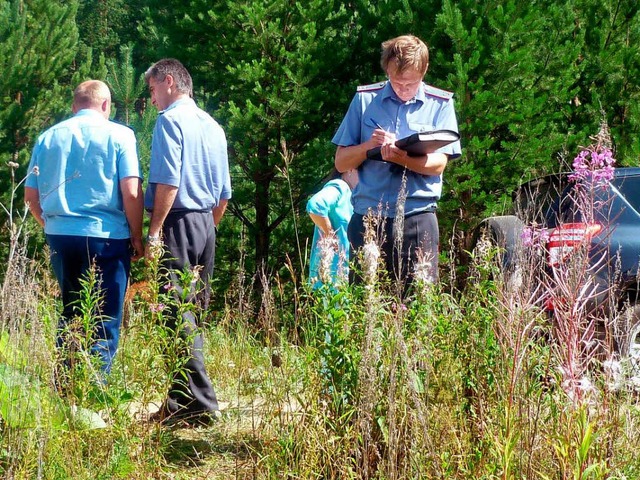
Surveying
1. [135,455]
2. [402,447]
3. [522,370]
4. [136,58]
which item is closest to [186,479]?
[135,455]

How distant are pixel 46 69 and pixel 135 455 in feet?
20.3

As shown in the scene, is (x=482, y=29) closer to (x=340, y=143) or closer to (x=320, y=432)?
(x=340, y=143)

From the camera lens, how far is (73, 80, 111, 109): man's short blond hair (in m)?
4.33

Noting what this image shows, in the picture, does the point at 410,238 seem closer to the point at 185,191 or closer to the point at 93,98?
the point at 185,191

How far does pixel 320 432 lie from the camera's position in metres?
2.90

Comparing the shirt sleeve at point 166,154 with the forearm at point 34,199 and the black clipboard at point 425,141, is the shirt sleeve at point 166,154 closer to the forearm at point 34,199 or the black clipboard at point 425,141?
the forearm at point 34,199

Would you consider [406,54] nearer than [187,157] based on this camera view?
Yes

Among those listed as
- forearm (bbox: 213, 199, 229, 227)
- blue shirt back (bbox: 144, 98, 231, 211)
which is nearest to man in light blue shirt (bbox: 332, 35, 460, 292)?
blue shirt back (bbox: 144, 98, 231, 211)

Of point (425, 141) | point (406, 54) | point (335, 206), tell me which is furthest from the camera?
point (335, 206)

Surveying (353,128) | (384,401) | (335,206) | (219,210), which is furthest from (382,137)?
(384,401)

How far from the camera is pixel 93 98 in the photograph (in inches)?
170

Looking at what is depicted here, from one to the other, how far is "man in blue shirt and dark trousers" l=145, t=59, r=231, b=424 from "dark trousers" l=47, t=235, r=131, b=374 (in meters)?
0.30

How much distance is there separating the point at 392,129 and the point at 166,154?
3.55 ft

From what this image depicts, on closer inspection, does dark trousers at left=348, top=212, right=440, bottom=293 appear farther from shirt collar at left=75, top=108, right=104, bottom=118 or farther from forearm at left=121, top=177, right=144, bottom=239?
shirt collar at left=75, top=108, right=104, bottom=118
